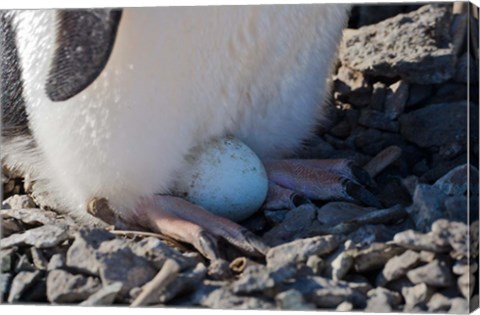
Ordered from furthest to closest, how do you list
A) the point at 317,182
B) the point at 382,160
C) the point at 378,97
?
the point at 378,97, the point at 382,160, the point at 317,182

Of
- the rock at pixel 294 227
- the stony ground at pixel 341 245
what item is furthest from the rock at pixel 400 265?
the rock at pixel 294 227

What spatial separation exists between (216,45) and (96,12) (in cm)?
23

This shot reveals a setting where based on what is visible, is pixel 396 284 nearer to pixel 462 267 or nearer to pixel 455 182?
pixel 462 267

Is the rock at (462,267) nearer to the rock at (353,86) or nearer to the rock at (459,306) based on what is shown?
the rock at (459,306)

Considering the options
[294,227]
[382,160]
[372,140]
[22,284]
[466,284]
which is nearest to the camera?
[466,284]

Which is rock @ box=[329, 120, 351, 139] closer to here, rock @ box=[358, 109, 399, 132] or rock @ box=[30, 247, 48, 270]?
rock @ box=[358, 109, 399, 132]

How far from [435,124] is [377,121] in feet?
0.60

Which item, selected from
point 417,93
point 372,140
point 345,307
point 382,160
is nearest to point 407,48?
point 417,93

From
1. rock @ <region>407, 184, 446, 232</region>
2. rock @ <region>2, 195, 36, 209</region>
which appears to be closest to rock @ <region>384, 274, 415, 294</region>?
rock @ <region>407, 184, 446, 232</region>

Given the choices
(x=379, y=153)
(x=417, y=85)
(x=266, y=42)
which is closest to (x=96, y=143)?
(x=266, y=42)

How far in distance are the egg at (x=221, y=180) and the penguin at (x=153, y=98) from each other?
0.02 m

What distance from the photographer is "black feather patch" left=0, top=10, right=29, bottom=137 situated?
7.63 ft

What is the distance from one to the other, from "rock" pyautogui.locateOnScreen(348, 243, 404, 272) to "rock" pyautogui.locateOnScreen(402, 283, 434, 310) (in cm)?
8

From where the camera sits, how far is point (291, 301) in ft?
6.52
